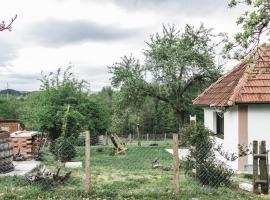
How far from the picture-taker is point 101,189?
1103 centimetres

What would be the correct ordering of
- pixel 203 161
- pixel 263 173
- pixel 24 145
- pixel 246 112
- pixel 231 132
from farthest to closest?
pixel 24 145, pixel 231 132, pixel 246 112, pixel 203 161, pixel 263 173

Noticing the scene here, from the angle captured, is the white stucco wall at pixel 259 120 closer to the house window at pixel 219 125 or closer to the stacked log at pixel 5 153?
the house window at pixel 219 125

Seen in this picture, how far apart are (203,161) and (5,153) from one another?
22.2 ft

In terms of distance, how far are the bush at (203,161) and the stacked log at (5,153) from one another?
608 centimetres

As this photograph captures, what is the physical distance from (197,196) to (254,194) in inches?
60.8

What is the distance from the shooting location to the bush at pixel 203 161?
39.1ft

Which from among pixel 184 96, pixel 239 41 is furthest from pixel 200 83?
pixel 239 41

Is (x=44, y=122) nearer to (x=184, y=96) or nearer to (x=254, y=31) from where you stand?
(x=184, y=96)

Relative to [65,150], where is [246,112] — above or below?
above

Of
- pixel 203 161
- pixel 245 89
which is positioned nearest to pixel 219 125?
pixel 245 89

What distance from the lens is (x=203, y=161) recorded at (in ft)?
40.2

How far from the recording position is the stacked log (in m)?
14.8

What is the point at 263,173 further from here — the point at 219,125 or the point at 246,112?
the point at 219,125

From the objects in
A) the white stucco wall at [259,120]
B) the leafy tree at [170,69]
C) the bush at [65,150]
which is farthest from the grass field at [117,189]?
the leafy tree at [170,69]
